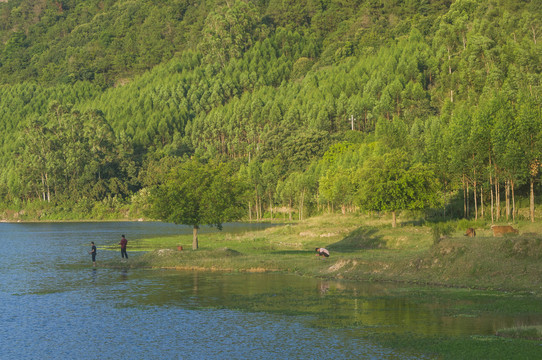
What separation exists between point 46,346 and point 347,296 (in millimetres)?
19251

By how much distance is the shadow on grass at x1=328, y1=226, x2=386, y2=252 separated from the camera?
231 feet

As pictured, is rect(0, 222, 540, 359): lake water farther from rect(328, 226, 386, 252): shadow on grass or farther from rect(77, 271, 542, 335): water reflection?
rect(328, 226, 386, 252): shadow on grass

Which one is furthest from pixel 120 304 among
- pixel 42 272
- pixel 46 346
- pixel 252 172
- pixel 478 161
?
pixel 252 172

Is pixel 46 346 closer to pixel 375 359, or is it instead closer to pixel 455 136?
pixel 375 359

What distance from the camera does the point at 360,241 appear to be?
2889 inches

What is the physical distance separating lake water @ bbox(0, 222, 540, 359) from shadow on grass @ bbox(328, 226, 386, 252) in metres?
21.1

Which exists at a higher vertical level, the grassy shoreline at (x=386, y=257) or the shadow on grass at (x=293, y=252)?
the grassy shoreline at (x=386, y=257)

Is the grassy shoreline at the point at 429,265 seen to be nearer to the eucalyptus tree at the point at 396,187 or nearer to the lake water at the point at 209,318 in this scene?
the lake water at the point at 209,318

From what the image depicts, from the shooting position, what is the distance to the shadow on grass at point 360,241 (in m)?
70.4

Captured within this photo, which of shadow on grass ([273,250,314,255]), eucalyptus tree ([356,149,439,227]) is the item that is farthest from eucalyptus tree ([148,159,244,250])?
eucalyptus tree ([356,149,439,227])

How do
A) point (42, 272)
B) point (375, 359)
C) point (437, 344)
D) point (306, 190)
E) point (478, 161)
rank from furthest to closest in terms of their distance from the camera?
1. point (306, 190)
2. point (478, 161)
3. point (42, 272)
4. point (437, 344)
5. point (375, 359)

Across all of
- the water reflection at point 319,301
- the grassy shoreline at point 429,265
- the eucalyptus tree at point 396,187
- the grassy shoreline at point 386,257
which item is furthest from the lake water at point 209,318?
the eucalyptus tree at point 396,187

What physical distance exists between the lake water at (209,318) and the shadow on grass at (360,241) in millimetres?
21150

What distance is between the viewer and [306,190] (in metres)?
148
